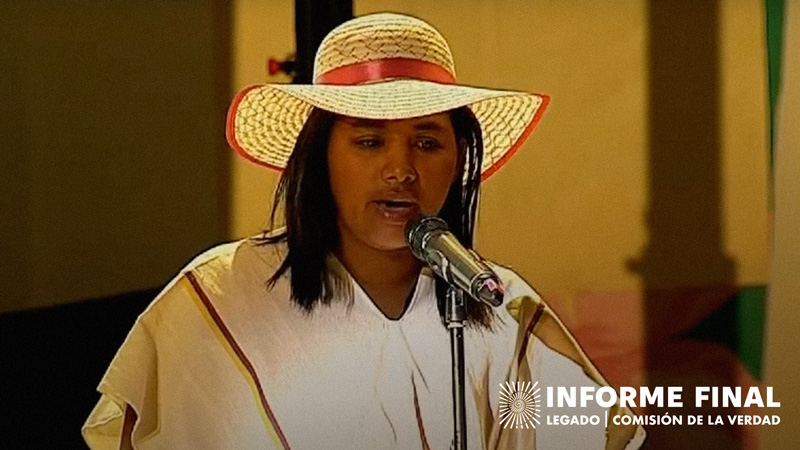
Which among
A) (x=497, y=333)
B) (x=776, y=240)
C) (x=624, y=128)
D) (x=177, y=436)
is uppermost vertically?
(x=624, y=128)

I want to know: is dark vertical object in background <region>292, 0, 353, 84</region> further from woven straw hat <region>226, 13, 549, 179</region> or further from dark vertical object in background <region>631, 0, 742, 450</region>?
dark vertical object in background <region>631, 0, 742, 450</region>

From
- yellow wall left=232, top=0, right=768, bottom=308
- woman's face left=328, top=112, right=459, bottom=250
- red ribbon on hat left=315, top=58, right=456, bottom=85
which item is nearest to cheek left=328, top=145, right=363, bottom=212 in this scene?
woman's face left=328, top=112, right=459, bottom=250

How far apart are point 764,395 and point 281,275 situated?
72 centimetres

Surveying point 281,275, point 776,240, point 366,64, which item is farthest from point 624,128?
point 281,275

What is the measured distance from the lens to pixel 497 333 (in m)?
1.81

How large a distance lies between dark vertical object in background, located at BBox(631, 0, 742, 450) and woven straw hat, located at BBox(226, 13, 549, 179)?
239 millimetres

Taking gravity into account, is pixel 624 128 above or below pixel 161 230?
above

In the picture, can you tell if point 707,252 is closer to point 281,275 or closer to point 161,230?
point 281,275

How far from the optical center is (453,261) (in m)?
1.35

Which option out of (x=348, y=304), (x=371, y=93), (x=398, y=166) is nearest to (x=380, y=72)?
(x=371, y=93)

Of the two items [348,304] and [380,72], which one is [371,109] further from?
[348,304]

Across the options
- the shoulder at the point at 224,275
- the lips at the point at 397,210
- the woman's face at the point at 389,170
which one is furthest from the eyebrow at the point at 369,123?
the shoulder at the point at 224,275

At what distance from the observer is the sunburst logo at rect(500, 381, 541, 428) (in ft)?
5.93

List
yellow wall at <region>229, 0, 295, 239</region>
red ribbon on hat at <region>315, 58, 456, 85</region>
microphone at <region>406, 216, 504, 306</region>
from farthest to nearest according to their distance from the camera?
yellow wall at <region>229, 0, 295, 239</region>
red ribbon on hat at <region>315, 58, 456, 85</region>
microphone at <region>406, 216, 504, 306</region>
